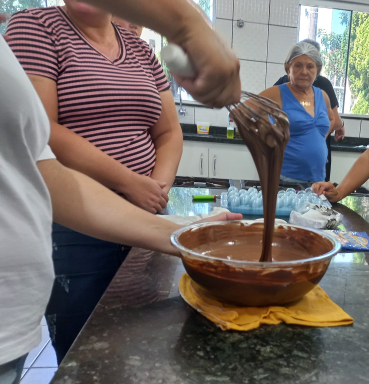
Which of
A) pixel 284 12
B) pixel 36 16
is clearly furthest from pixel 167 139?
pixel 284 12

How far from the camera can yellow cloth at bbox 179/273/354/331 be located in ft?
1.65

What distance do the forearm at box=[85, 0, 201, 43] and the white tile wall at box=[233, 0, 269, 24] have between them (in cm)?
289

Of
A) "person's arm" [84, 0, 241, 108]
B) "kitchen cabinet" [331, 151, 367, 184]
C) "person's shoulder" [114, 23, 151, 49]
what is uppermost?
"person's shoulder" [114, 23, 151, 49]

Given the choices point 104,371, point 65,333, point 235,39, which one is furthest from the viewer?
point 235,39

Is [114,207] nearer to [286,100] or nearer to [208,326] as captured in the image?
[208,326]

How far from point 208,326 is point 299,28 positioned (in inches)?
128

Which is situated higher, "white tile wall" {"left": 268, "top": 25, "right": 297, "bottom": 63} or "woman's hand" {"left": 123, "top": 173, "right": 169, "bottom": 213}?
"white tile wall" {"left": 268, "top": 25, "right": 297, "bottom": 63}

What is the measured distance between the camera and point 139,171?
98cm

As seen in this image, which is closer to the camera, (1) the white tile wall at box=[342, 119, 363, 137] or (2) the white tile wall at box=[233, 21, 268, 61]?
(2) the white tile wall at box=[233, 21, 268, 61]

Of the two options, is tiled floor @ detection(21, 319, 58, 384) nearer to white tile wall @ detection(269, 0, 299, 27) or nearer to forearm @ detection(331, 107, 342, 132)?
forearm @ detection(331, 107, 342, 132)

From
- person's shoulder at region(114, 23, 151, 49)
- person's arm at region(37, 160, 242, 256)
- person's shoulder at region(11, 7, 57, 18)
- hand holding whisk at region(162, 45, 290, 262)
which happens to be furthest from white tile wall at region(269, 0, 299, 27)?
person's arm at region(37, 160, 242, 256)

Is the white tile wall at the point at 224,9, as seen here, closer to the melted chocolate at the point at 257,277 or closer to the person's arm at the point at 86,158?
the person's arm at the point at 86,158

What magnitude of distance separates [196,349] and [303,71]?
5.90 ft

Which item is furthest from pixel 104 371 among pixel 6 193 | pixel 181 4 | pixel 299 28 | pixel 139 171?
pixel 299 28
